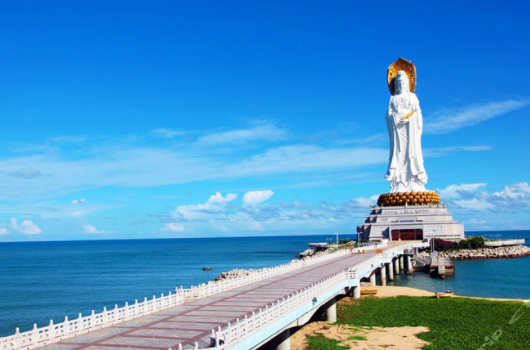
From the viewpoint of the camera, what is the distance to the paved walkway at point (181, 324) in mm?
15312

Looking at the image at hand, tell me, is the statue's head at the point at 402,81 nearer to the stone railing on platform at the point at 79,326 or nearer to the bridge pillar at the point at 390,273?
the bridge pillar at the point at 390,273

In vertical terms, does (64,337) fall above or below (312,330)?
above

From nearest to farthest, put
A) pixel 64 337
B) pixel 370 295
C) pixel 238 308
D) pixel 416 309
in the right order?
pixel 64 337, pixel 238 308, pixel 416 309, pixel 370 295

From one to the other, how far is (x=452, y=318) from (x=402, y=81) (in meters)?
65.6

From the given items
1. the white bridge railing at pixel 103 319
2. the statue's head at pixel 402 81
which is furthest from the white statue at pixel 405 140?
the white bridge railing at pixel 103 319

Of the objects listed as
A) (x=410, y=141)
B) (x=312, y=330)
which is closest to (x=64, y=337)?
(x=312, y=330)

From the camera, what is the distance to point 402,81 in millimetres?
86500

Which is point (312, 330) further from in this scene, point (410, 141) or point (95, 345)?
point (410, 141)

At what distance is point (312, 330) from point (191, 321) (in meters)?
9.23

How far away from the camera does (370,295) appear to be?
36.8 meters

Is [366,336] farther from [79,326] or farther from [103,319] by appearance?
[79,326]

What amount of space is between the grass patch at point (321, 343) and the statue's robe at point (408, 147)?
2549 inches

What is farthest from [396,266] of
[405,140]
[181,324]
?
[181,324]

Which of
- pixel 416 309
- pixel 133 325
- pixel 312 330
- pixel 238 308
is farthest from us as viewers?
pixel 416 309
